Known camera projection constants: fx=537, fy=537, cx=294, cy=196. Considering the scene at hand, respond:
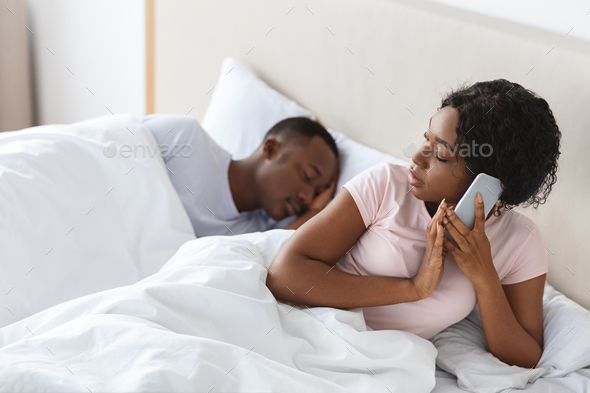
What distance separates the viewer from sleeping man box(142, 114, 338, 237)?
5.01 ft

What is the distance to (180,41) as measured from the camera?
6.75 ft

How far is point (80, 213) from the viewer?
1.26 metres

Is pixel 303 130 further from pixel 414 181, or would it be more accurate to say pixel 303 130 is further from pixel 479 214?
pixel 479 214

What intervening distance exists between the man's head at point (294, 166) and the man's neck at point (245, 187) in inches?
0.9

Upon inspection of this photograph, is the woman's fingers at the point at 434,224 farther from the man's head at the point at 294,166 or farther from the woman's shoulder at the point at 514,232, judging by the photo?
the man's head at the point at 294,166

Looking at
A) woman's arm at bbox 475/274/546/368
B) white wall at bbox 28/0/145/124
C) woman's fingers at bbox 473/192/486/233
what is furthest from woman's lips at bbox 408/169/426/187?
Result: white wall at bbox 28/0/145/124

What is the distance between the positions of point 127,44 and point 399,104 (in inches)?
57.4

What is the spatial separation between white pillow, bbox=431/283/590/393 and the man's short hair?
0.66m

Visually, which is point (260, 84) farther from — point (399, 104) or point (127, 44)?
point (127, 44)

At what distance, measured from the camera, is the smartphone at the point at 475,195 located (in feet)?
2.84

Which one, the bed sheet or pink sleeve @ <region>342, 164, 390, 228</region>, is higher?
pink sleeve @ <region>342, 164, 390, 228</region>

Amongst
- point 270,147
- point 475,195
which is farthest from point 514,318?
point 270,147

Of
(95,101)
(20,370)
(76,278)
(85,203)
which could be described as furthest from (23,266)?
(95,101)

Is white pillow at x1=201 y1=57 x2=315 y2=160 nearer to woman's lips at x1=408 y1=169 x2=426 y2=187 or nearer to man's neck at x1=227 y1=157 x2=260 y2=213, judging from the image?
man's neck at x1=227 y1=157 x2=260 y2=213
